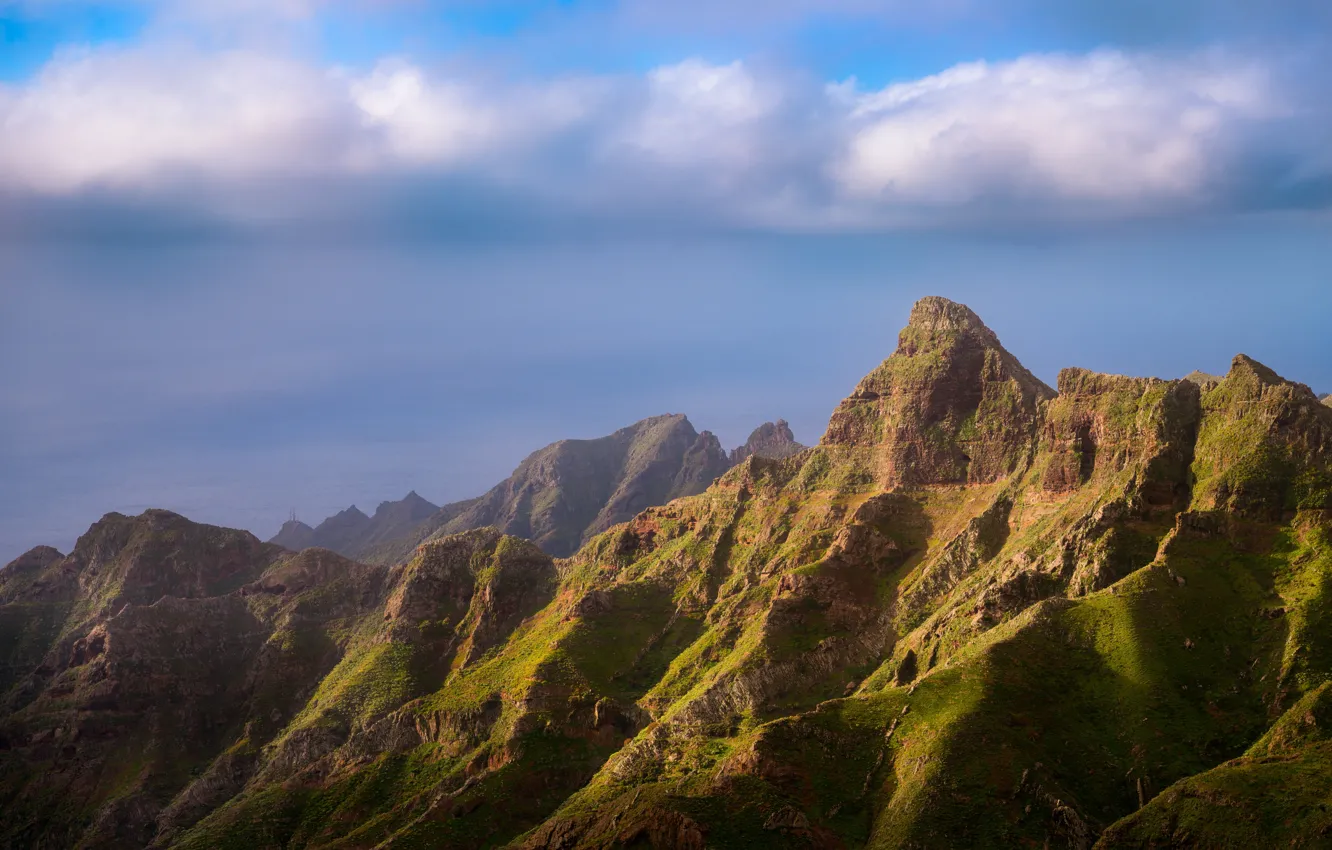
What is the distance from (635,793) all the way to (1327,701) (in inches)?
3671

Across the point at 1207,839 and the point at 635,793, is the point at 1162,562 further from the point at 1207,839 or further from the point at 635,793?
the point at 635,793

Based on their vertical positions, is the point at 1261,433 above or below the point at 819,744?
above

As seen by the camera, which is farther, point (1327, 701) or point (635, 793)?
point (635, 793)

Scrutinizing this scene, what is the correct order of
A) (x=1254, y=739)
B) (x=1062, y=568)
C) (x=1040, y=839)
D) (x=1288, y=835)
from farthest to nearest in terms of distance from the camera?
(x=1062, y=568)
(x=1254, y=739)
(x=1040, y=839)
(x=1288, y=835)

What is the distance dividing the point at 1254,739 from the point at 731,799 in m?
69.3

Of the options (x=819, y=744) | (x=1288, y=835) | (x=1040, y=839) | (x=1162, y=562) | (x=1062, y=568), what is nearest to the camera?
(x=1288, y=835)

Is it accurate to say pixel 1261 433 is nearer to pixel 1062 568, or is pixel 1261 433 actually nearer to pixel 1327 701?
pixel 1062 568

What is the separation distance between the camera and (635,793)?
176250 millimetres

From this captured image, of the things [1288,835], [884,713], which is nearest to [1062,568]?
[884,713]

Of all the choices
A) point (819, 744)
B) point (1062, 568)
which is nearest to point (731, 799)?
point (819, 744)

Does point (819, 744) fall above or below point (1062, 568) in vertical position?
below

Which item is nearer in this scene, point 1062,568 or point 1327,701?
point 1327,701

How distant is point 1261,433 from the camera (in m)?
199

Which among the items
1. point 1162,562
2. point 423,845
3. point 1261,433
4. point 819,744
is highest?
point 1261,433
